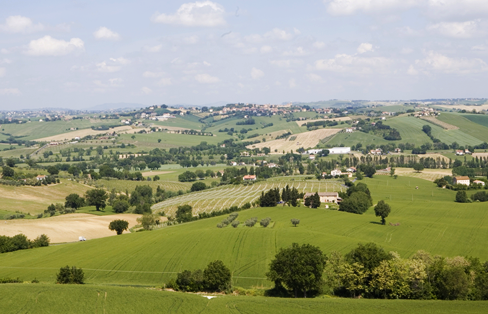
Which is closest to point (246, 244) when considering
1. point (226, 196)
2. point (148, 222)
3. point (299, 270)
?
point (299, 270)

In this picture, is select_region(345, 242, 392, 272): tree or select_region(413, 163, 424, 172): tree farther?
select_region(413, 163, 424, 172): tree

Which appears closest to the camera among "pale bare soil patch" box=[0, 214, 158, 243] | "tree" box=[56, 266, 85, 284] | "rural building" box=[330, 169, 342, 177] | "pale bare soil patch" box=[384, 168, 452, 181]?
"tree" box=[56, 266, 85, 284]

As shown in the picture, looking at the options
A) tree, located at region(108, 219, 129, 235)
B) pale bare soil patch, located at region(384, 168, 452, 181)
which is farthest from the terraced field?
pale bare soil patch, located at region(384, 168, 452, 181)

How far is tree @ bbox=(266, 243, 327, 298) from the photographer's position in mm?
43094

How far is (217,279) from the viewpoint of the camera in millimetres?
43500

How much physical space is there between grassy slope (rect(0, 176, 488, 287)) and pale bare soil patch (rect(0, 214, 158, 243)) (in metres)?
9.32

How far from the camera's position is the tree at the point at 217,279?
43.6 metres

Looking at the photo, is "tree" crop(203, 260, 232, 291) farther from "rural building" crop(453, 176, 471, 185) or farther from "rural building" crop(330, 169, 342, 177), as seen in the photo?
"rural building" crop(330, 169, 342, 177)

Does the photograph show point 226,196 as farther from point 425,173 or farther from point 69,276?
point 425,173

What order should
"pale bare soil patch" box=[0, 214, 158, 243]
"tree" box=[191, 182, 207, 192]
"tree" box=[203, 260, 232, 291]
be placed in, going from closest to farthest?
"tree" box=[203, 260, 232, 291] → "pale bare soil patch" box=[0, 214, 158, 243] → "tree" box=[191, 182, 207, 192]

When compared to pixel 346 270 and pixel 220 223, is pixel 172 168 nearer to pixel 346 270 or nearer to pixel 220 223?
pixel 220 223

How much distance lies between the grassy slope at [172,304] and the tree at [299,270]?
3.15 meters

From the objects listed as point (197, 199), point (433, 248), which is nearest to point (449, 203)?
point (433, 248)

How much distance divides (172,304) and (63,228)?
4944 cm
